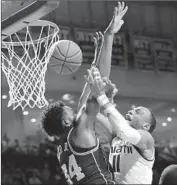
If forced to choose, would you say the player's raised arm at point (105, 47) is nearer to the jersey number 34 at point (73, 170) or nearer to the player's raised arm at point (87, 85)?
the player's raised arm at point (87, 85)

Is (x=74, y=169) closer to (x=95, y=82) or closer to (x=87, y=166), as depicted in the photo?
(x=87, y=166)

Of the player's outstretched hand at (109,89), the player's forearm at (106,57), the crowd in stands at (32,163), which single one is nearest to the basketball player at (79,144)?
the player's outstretched hand at (109,89)

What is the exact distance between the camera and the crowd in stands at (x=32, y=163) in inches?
127

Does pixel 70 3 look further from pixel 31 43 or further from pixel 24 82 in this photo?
pixel 24 82

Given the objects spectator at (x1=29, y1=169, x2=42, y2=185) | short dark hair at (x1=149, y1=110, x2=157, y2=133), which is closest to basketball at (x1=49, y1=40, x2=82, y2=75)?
short dark hair at (x1=149, y1=110, x2=157, y2=133)

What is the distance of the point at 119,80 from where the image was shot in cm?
306

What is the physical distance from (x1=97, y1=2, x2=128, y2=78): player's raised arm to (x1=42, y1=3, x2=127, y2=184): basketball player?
0.75 feet

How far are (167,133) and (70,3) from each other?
44.7 inches

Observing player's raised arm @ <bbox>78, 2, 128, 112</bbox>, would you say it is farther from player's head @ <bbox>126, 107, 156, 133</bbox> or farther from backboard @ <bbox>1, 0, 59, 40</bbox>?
backboard @ <bbox>1, 0, 59, 40</bbox>

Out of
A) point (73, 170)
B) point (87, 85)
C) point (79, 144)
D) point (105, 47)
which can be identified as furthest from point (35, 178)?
point (105, 47)

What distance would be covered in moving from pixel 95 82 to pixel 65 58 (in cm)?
28

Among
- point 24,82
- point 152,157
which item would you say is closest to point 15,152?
point 24,82

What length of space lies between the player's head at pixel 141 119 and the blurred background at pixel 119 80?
90mm

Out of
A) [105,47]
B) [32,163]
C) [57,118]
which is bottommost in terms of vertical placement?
[32,163]
